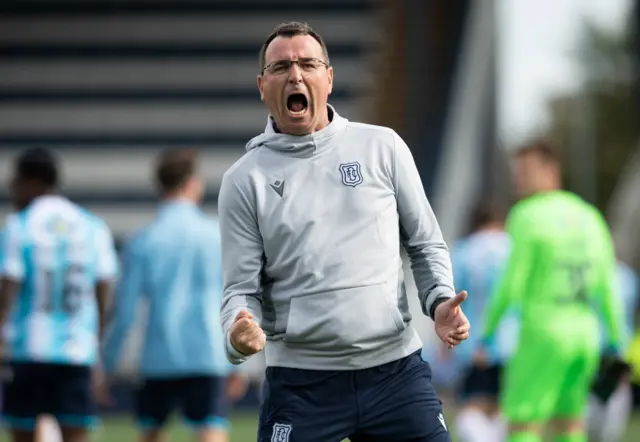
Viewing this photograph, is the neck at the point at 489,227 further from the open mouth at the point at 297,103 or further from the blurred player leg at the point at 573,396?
the open mouth at the point at 297,103

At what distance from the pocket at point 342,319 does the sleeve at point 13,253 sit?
3634 millimetres

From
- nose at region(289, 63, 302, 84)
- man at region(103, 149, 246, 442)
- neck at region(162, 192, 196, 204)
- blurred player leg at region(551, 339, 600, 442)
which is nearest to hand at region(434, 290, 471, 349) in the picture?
nose at region(289, 63, 302, 84)

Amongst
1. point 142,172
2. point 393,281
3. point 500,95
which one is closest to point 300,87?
point 393,281

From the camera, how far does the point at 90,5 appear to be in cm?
1644

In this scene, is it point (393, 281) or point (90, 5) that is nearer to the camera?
point (393, 281)

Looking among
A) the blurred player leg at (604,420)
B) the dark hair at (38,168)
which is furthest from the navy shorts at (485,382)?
the dark hair at (38,168)

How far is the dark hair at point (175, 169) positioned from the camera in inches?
323

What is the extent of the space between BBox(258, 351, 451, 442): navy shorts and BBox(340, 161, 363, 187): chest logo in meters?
0.54

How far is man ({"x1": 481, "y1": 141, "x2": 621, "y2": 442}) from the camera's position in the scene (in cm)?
755

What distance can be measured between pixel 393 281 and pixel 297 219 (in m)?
0.34

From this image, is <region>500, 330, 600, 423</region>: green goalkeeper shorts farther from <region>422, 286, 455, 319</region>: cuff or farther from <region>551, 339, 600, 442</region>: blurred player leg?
<region>422, 286, 455, 319</region>: cuff

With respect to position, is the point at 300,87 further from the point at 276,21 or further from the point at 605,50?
the point at 605,50

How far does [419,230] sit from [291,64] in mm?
624

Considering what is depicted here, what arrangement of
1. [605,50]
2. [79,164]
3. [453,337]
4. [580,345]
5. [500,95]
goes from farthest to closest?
[605,50] → [500,95] → [79,164] → [580,345] → [453,337]
